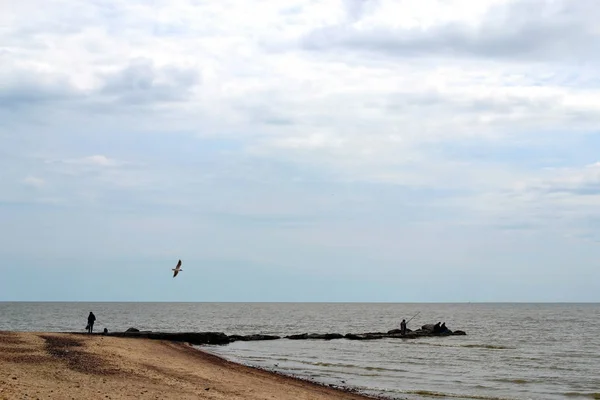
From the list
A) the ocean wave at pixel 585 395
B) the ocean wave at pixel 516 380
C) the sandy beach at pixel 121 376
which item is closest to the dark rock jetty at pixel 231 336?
the sandy beach at pixel 121 376

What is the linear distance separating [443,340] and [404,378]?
103ft

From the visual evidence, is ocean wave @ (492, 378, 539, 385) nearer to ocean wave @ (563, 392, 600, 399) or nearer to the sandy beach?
ocean wave @ (563, 392, 600, 399)

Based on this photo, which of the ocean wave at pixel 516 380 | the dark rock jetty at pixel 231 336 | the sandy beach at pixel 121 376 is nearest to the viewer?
the sandy beach at pixel 121 376

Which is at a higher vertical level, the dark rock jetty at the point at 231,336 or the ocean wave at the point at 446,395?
the dark rock jetty at the point at 231,336

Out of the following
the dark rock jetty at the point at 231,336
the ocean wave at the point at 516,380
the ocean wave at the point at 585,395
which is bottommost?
the ocean wave at the point at 585,395

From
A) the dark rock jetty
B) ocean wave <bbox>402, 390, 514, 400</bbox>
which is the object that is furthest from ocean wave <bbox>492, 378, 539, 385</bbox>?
the dark rock jetty

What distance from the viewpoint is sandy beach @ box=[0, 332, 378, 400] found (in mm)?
17578

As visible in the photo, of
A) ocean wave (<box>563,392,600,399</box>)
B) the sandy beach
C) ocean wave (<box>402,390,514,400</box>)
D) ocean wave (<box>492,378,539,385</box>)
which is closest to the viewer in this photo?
the sandy beach

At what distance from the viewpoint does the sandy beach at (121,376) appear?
1758cm

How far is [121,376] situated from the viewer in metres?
21.1

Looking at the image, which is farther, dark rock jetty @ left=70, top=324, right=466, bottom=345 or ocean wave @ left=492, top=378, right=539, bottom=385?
dark rock jetty @ left=70, top=324, right=466, bottom=345

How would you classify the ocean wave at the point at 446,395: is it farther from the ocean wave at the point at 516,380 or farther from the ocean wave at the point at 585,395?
the ocean wave at the point at 516,380

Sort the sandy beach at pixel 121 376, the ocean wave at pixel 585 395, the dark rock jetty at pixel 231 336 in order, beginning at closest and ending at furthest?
the sandy beach at pixel 121 376
the ocean wave at pixel 585 395
the dark rock jetty at pixel 231 336

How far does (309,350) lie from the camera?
48.5 meters
